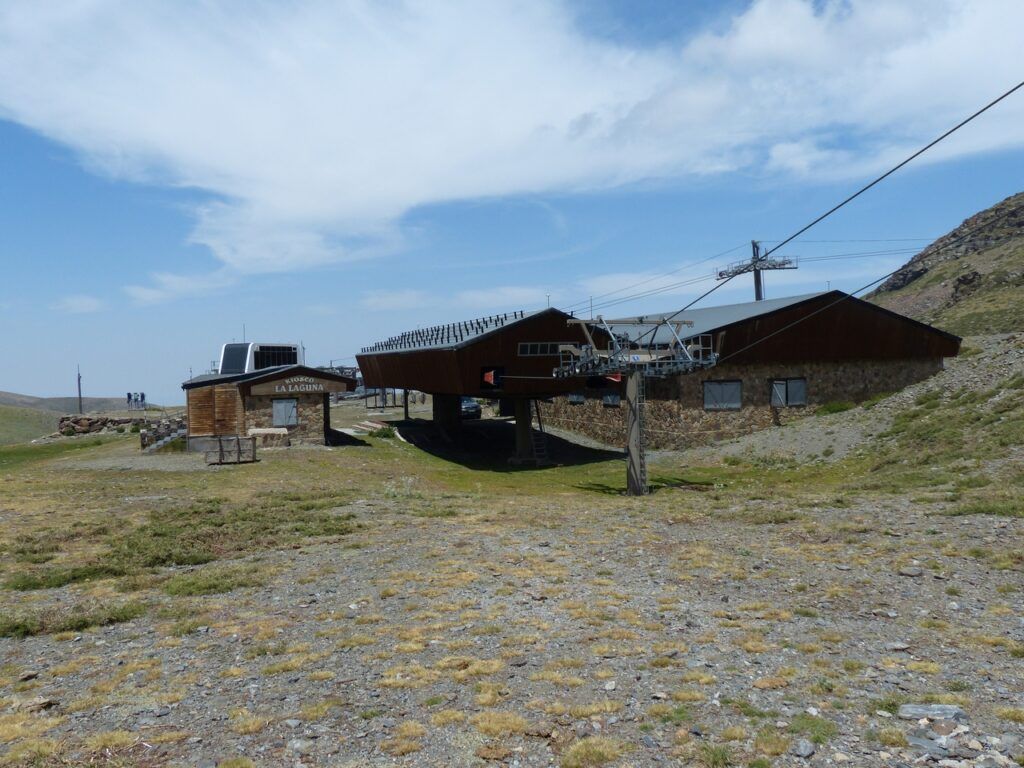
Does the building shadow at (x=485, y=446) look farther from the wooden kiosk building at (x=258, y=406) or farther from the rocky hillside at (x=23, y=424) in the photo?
the rocky hillside at (x=23, y=424)

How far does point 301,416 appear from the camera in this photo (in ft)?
141

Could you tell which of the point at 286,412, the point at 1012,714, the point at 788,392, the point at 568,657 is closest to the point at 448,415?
the point at 286,412

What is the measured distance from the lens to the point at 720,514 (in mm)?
21172

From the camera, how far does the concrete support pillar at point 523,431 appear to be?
44.4 m

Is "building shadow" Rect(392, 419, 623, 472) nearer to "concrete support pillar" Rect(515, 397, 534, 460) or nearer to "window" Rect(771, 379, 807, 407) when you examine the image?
"concrete support pillar" Rect(515, 397, 534, 460)

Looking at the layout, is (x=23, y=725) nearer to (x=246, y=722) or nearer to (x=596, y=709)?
(x=246, y=722)

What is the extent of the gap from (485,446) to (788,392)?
2070cm

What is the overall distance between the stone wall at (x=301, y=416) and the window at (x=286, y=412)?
0.56ft

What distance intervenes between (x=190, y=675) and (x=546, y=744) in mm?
5489

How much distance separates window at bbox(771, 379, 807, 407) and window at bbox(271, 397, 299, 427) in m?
28.3

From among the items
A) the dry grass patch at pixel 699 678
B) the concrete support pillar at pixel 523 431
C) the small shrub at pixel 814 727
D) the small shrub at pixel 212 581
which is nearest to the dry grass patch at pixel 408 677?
the dry grass patch at pixel 699 678

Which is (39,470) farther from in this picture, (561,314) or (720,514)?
(720,514)

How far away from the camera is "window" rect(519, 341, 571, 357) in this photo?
136 ft

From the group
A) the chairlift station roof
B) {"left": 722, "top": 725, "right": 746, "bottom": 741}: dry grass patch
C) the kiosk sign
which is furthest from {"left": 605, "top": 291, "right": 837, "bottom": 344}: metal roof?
{"left": 722, "top": 725, "right": 746, "bottom": 741}: dry grass patch
